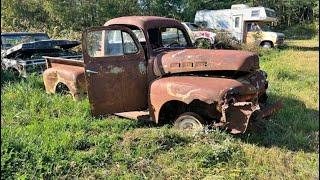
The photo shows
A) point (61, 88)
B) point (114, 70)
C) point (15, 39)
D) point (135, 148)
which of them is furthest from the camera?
point (15, 39)

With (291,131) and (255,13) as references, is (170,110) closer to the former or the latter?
(291,131)

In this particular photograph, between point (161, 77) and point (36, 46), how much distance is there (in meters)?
4.93

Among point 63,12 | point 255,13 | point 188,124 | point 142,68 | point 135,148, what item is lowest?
point 135,148

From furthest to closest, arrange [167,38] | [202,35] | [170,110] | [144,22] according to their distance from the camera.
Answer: [202,35], [167,38], [144,22], [170,110]

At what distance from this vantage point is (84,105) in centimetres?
729

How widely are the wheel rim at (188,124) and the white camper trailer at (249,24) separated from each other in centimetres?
1599

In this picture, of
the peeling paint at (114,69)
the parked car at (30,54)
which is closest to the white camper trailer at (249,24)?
the parked car at (30,54)

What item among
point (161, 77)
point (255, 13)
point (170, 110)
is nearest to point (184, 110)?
point (170, 110)

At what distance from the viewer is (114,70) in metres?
6.52

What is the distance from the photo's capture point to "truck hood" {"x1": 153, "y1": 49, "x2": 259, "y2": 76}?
6121mm

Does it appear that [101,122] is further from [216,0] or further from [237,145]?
[216,0]

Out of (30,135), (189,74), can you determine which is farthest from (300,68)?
(30,135)

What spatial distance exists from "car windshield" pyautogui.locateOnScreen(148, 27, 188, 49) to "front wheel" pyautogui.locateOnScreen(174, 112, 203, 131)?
4.45 feet

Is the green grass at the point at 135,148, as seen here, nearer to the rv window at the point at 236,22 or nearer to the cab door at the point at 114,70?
the cab door at the point at 114,70
